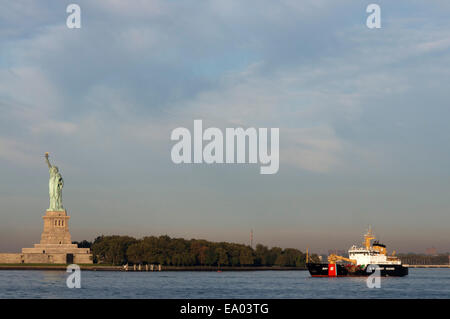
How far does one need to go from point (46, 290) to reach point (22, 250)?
9265 cm

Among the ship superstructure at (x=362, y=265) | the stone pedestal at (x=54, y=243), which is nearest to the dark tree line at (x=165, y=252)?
the stone pedestal at (x=54, y=243)

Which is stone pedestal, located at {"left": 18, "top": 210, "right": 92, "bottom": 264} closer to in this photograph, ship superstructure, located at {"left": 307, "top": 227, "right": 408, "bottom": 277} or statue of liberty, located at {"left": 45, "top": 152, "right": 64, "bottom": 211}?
statue of liberty, located at {"left": 45, "top": 152, "right": 64, "bottom": 211}

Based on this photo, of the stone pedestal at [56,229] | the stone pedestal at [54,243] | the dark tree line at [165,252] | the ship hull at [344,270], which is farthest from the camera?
the dark tree line at [165,252]

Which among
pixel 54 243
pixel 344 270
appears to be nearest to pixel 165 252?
pixel 54 243

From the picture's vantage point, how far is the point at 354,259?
133 m

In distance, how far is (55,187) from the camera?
168 m

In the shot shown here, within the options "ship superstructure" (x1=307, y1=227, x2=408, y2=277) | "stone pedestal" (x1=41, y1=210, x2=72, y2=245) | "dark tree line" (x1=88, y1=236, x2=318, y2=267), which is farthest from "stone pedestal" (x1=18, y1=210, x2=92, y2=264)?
"ship superstructure" (x1=307, y1=227, x2=408, y2=277)

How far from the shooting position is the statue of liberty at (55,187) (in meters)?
166

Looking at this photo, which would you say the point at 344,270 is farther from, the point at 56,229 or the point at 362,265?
the point at 56,229

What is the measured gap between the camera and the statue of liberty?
166 m

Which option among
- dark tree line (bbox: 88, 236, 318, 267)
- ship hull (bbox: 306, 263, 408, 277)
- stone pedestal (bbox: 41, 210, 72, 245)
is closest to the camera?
ship hull (bbox: 306, 263, 408, 277)

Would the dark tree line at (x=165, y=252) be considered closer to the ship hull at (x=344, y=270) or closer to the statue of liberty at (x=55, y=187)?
the statue of liberty at (x=55, y=187)

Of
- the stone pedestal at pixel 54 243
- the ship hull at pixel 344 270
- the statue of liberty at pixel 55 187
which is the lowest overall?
the ship hull at pixel 344 270
